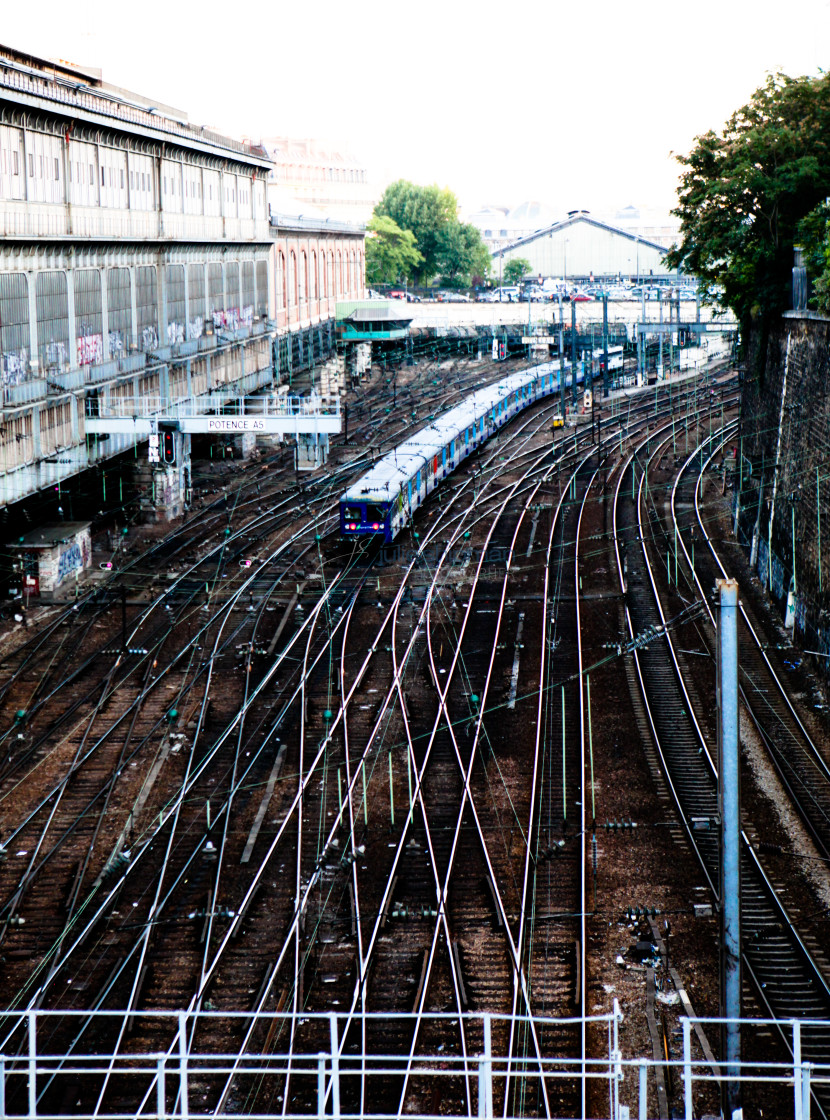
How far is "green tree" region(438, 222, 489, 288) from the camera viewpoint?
135m

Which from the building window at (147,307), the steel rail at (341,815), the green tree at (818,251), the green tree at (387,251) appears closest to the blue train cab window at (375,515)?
the steel rail at (341,815)

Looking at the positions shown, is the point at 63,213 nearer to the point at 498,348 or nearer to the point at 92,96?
the point at 92,96

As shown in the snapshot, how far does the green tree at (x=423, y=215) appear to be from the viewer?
13600cm

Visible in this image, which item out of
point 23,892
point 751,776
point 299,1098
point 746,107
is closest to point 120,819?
point 23,892

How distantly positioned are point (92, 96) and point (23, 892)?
24931 millimetres

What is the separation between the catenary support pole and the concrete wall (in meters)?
14.8

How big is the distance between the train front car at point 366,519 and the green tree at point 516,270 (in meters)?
108

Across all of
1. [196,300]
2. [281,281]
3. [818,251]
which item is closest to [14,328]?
[196,300]

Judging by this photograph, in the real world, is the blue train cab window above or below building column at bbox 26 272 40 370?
below

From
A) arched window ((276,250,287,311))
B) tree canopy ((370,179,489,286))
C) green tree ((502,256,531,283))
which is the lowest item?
arched window ((276,250,287,311))

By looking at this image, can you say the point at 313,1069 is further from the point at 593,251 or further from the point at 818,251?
the point at 593,251

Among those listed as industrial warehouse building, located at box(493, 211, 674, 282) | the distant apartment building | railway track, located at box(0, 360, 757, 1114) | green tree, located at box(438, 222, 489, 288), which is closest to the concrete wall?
railway track, located at box(0, 360, 757, 1114)

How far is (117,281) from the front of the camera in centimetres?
3803

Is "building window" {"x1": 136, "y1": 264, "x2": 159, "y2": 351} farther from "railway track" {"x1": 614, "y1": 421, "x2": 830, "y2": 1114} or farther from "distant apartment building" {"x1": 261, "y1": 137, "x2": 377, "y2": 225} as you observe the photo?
"distant apartment building" {"x1": 261, "y1": 137, "x2": 377, "y2": 225}
